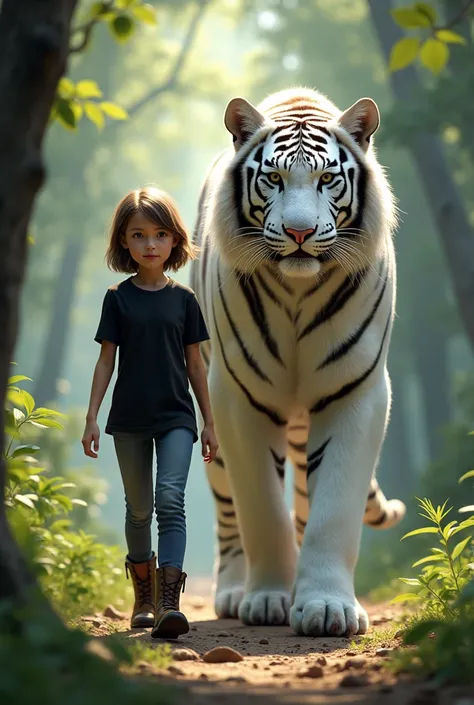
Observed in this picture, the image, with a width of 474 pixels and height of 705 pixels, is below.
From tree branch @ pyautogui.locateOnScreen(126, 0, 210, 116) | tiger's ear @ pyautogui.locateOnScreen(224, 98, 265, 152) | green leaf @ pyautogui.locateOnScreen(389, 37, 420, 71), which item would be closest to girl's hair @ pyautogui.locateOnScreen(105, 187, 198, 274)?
tiger's ear @ pyautogui.locateOnScreen(224, 98, 265, 152)

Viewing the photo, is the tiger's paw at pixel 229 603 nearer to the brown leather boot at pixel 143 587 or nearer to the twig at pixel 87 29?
the brown leather boot at pixel 143 587

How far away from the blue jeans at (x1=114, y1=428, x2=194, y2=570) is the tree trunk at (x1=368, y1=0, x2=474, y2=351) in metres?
6.49

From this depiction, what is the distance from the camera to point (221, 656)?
338cm

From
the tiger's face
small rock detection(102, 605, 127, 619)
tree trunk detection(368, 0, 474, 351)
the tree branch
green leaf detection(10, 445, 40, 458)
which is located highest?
the tree branch

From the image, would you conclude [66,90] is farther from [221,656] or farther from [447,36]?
[221,656]

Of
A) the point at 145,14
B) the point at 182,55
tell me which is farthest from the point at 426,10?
the point at 182,55

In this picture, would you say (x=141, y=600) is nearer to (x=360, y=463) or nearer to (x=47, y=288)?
(x=360, y=463)

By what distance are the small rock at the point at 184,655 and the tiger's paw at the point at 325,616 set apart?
32.2 inches

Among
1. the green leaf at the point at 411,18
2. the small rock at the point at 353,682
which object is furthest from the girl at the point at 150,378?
the green leaf at the point at 411,18

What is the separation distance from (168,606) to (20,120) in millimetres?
1793

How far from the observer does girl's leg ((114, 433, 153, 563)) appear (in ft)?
13.6

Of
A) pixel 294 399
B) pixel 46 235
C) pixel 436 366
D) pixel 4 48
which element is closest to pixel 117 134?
pixel 46 235

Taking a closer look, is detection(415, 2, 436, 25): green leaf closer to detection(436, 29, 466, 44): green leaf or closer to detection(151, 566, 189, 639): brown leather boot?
detection(436, 29, 466, 44): green leaf

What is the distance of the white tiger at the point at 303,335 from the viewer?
170 inches
